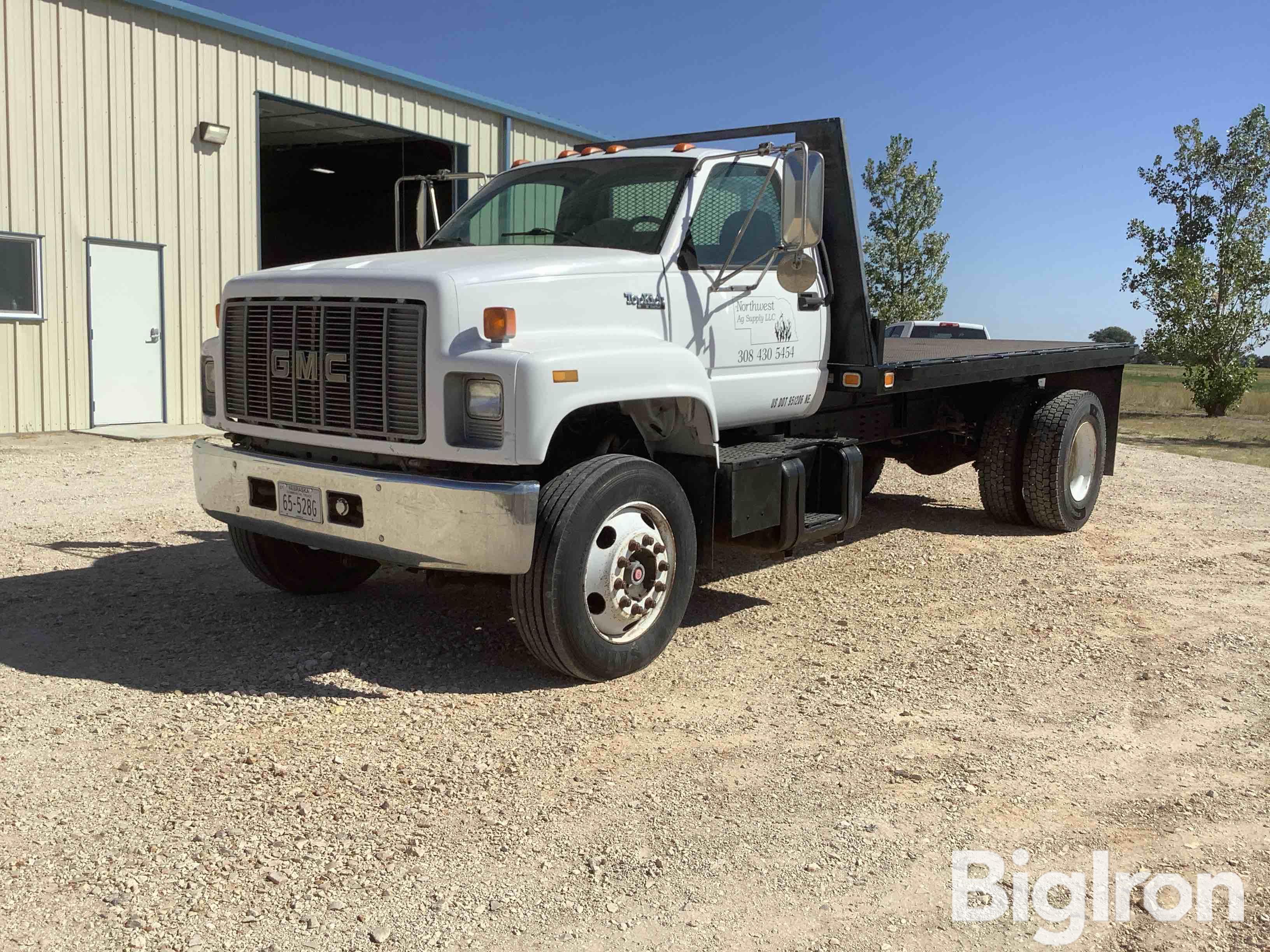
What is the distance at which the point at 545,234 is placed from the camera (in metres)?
5.89

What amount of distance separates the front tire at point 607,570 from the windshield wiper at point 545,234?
1.40m

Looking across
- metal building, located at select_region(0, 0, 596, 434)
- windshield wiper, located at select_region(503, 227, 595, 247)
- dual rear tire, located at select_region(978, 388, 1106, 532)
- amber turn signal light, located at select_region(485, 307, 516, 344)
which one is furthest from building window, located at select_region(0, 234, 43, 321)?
amber turn signal light, located at select_region(485, 307, 516, 344)

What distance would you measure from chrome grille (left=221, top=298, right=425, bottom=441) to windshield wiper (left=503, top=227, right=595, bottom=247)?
4.52 feet

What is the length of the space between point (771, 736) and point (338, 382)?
2286 millimetres

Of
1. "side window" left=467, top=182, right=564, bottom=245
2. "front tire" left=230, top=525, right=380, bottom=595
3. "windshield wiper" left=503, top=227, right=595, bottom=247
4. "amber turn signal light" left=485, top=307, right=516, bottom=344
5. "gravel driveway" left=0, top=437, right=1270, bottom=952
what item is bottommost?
"gravel driveway" left=0, top=437, right=1270, bottom=952

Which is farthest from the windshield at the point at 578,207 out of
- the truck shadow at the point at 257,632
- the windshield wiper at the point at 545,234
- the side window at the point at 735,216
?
the truck shadow at the point at 257,632

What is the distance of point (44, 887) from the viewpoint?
309 centimetres

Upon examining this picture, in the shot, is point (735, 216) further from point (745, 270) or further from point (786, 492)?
point (786, 492)

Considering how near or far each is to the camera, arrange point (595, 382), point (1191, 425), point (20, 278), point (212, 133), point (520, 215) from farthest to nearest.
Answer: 1. point (1191, 425)
2. point (212, 133)
3. point (20, 278)
4. point (520, 215)
5. point (595, 382)

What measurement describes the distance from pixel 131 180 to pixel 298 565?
33.4 ft

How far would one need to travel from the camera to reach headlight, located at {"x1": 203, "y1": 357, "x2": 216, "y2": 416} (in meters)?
5.54

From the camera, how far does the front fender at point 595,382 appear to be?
442cm

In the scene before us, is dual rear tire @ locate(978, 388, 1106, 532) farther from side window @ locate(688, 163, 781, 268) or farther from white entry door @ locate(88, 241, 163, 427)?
white entry door @ locate(88, 241, 163, 427)

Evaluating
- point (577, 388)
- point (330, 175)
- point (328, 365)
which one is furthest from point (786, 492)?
point (330, 175)
